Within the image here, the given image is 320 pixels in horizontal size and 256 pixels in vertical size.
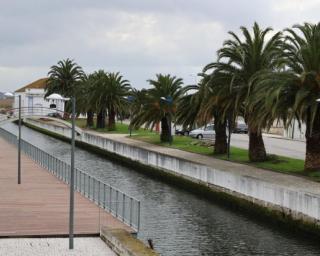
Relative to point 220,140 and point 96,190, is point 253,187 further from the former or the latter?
point 220,140

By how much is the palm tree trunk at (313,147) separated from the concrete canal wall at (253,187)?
1.46 meters

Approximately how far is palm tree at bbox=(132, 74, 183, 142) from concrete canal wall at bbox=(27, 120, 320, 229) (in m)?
9.01

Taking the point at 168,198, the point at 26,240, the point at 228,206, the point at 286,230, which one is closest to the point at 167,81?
the point at 168,198

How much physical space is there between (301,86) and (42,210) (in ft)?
41.8

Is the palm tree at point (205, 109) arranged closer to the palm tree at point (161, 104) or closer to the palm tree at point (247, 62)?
the palm tree at point (247, 62)

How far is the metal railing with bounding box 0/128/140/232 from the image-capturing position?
23.0 metres

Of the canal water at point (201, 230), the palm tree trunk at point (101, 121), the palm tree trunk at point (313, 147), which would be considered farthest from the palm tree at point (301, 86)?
the palm tree trunk at point (101, 121)

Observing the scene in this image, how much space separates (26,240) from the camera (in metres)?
19.6

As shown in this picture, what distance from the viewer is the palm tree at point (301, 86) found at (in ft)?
94.0

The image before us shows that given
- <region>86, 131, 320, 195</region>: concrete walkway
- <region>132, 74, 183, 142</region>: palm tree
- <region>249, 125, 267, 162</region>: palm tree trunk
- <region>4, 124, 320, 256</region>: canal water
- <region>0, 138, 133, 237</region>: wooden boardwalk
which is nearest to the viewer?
<region>0, 138, 133, 237</region>: wooden boardwalk

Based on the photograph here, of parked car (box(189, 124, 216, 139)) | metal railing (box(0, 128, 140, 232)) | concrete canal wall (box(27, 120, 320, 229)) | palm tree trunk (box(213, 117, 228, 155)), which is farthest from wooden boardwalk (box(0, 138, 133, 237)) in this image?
parked car (box(189, 124, 216, 139))

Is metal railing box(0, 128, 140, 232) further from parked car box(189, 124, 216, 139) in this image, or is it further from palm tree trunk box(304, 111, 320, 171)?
parked car box(189, 124, 216, 139)

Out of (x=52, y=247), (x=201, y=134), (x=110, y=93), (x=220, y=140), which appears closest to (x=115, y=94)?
(x=110, y=93)

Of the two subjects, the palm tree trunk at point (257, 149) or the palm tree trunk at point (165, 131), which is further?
the palm tree trunk at point (165, 131)
